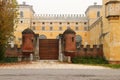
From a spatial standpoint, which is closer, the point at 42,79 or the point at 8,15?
the point at 42,79

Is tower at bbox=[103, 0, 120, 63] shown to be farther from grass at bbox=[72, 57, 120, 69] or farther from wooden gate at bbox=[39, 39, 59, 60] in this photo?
wooden gate at bbox=[39, 39, 59, 60]

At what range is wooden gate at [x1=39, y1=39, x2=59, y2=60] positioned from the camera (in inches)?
1464

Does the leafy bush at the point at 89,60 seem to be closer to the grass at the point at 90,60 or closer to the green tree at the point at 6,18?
the grass at the point at 90,60

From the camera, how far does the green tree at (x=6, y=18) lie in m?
30.4

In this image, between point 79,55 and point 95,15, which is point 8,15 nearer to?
point 79,55

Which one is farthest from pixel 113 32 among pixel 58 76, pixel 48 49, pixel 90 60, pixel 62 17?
pixel 62 17

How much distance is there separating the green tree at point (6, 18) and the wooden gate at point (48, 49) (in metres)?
6.24

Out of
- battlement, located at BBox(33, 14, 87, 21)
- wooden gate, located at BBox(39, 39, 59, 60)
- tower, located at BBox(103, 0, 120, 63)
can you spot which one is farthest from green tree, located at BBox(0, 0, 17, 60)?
battlement, located at BBox(33, 14, 87, 21)

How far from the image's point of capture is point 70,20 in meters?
94.4

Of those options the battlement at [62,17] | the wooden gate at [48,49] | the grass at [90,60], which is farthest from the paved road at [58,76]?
the battlement at [62,17]

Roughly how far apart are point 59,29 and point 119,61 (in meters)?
61.6

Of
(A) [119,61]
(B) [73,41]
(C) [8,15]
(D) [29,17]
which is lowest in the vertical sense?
(A) [119,61]

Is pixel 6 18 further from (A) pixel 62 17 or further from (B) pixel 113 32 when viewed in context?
(A) pixel 62 17

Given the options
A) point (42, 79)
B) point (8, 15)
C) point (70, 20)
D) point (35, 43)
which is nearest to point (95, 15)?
point (70, 20)
